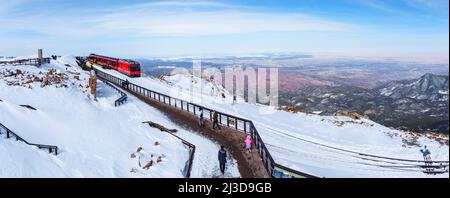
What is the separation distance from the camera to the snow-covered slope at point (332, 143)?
1585cm

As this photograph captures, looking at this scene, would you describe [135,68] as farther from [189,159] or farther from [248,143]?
[189,159]

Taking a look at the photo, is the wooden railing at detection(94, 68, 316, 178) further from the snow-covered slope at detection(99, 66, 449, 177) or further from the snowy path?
the snow-covered slope at detection(99, 66, 449, 177)

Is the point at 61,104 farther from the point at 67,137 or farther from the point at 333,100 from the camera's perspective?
the point at 333,100

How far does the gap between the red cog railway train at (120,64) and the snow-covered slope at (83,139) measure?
2233cm

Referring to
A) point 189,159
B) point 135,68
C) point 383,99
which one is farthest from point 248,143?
point 383,99

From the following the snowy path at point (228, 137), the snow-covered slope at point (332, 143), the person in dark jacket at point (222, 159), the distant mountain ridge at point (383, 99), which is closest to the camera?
the person in dark jacket at point (222, 159)

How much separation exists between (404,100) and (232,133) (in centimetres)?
7797

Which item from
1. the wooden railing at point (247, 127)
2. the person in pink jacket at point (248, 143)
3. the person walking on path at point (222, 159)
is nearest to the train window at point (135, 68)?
the wooden railing at point (247, 127)

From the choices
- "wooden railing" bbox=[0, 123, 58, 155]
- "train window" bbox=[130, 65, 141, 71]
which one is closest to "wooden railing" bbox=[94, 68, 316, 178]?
"train window" bbox=[130, 65, 141, 71]

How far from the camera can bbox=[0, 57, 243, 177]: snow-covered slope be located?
10.7 m

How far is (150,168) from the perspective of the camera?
12289mm

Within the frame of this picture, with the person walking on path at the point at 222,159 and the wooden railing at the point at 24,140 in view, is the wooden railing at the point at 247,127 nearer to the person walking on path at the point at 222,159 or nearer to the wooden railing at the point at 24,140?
the person walking on path at the point at 222,159

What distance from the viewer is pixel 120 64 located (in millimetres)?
47719
